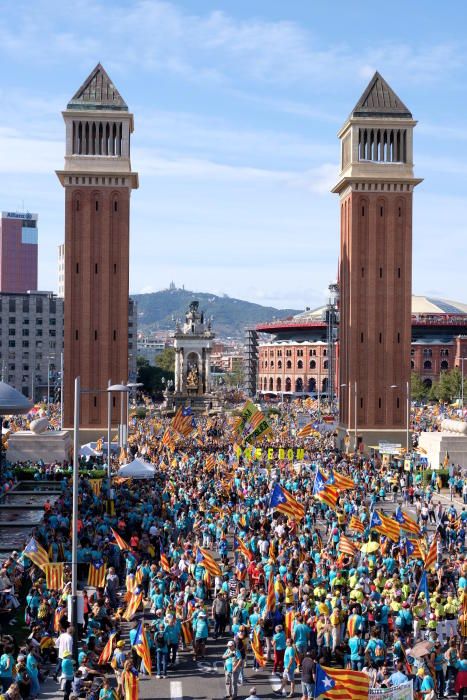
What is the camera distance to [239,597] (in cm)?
2556

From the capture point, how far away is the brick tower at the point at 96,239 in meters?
83.6

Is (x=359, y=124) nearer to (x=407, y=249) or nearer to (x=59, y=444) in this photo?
(x=407, y=249)

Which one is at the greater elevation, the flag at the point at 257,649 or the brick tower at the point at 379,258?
the brick tower at the point at 379,258

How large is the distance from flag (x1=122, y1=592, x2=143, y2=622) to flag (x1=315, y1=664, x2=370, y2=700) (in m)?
8.45

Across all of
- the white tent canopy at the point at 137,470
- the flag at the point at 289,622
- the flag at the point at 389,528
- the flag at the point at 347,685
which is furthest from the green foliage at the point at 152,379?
the flag at the point at 347,685

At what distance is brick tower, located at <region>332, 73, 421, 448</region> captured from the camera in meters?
84.4

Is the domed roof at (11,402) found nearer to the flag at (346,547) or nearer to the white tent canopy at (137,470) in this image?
the white tent canopy at (137,470)

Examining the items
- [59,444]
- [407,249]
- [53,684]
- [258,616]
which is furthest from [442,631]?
[407,249]

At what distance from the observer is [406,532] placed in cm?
3453

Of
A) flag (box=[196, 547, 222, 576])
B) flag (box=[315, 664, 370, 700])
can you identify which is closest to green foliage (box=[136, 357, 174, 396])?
flag (box=[196, 547, 222, 576])

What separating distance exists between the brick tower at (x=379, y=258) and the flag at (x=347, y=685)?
65.5 m

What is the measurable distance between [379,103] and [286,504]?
56.7m

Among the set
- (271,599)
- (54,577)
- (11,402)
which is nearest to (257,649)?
(271,599)

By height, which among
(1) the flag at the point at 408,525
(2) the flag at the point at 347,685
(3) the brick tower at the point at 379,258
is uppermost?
(3) the brick tower at the point at 379,258
